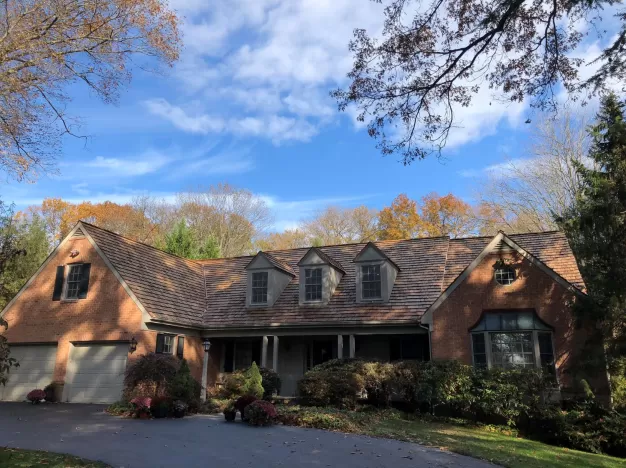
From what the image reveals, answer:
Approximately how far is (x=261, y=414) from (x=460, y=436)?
5036 mm

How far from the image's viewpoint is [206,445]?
964cm

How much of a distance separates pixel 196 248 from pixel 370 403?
64.9 ft

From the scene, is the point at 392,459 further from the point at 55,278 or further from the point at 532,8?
the point at 55,278

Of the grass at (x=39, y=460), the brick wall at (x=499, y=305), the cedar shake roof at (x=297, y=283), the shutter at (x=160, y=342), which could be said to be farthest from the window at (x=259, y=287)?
the grass at (x=39, y=460)

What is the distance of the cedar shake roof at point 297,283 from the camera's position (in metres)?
18.4

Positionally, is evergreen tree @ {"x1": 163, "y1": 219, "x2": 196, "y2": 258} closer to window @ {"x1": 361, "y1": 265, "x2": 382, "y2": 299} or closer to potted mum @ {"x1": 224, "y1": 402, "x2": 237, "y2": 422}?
window @ {"x1": 361, "y1": 265, "x2": 382, "y2": 299}

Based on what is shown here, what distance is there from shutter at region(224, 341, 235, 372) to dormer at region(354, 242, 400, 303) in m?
6.19

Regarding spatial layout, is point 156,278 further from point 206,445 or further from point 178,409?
point 206,445

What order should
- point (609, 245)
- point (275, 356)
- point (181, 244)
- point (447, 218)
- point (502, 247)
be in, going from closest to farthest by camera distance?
point (609, 245) → point (502, 247) → point (275, 356) → point (181, 244) → point (447, 218)

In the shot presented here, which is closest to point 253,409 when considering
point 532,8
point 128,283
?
point 128,283

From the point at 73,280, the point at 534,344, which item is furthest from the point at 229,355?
the point at 534,344

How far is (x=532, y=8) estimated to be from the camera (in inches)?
341

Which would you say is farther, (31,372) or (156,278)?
(156,278)

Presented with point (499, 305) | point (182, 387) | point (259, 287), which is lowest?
point (182, 387)
